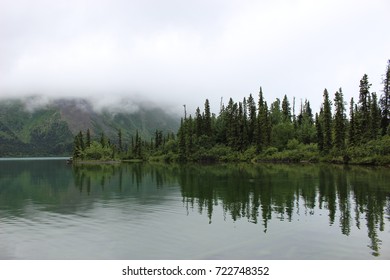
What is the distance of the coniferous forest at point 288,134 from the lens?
357 feet

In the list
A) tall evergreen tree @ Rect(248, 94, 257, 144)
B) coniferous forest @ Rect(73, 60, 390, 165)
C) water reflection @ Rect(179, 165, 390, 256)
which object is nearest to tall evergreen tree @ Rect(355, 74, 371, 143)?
coniferous forest @ Rect(73, 60, 390, 165)

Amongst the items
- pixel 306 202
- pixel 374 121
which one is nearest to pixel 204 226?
pixel 306 202

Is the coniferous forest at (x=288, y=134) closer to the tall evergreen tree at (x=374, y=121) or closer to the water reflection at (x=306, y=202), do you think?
the tall evergreen tree at (x=374, y=121)

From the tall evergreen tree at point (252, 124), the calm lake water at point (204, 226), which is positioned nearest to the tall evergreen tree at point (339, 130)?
the tall evergreen tree at point (252, 124)

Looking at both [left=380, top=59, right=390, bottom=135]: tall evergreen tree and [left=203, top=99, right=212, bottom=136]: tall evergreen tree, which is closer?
[left=380, top=59, right=390, bottom=135]: tall evergreen tree

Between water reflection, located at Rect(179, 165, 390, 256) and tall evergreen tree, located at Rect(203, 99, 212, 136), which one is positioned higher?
tall evergreen tree, located at Rect(203, 99, 212, 136)

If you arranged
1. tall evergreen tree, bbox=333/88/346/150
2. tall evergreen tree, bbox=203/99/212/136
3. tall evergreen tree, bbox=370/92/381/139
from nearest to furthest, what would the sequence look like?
1. tall evergreen tree, bbox=370/92/381/139
2. tall evergreen tree, bbox=333/88/346/150
3. tall evergreen tree, bbox=203/99/212/136

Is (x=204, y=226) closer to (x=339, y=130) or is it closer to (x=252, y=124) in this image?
(x=339, y=130)

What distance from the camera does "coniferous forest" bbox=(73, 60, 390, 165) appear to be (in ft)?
357

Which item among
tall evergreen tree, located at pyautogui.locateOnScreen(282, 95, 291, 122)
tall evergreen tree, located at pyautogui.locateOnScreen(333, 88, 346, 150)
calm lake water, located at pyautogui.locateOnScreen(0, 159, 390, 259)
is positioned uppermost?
tall evergreen tree, located at pyautogui.locateOnScreen(282, 95, 291, 122)

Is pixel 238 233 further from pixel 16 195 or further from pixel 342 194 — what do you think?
pixel 16 195

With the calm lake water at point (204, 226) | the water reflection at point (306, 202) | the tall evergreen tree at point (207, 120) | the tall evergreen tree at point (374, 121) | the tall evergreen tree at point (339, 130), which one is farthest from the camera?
the tall evergreen tree at point (207, 120)

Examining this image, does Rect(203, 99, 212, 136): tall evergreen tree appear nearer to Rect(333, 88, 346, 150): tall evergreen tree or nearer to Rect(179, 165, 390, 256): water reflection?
Rect(333, 88, 346, 150): tall evergreen tree
